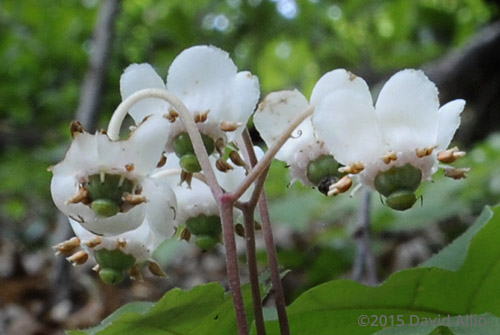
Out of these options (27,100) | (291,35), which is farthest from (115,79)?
(291,35)

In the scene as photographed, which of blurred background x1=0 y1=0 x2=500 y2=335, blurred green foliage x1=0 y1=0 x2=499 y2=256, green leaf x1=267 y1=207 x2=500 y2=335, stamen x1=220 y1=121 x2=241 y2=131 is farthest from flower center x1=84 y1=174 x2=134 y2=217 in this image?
blurred green foliage x1=0 y1=0 x2=499 y2=256

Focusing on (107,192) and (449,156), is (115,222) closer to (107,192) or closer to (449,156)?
(107,192)

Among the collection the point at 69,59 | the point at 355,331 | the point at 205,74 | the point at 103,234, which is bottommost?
the point at 355,331

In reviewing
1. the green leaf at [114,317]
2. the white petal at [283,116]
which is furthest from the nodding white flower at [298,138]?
the green leaf at [114,317]

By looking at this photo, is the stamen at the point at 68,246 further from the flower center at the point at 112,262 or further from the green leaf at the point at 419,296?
the green leaf at the point at 419,296

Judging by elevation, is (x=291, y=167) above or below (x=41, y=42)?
below

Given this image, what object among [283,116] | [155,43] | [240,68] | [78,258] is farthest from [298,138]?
→ [155,43]

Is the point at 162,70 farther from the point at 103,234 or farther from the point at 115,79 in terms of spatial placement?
the point at 103,234
